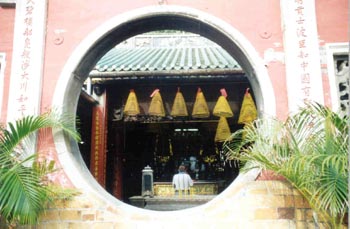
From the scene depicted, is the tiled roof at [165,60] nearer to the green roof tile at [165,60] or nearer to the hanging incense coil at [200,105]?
the green roof tile at [165,60]

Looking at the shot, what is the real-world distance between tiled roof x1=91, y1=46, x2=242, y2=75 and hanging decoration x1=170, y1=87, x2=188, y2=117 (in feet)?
2.06

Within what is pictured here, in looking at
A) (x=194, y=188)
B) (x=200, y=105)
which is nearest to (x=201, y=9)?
(x=200, y=105)

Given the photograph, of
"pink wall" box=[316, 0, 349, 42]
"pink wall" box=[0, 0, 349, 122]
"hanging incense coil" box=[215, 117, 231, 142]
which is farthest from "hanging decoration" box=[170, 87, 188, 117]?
"pink wall" box=[316, 0, 349, 42]

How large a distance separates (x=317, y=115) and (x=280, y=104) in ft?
1.87

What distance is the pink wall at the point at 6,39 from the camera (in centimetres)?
483

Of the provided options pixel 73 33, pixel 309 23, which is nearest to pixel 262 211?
pixel 309 23

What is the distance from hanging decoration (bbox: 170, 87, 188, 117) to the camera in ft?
26.0

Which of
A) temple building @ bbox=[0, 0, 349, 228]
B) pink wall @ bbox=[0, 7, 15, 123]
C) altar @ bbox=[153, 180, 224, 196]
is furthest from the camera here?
altar @ bbox=[153, 180, 224, 196]

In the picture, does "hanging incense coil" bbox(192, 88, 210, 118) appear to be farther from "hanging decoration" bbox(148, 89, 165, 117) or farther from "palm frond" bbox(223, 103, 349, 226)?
"palm frond" bbox(223, 103, 349, 226)

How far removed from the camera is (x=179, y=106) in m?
7.93

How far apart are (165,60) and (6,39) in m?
3.83

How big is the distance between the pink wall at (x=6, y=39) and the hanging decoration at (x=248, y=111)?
166 inches

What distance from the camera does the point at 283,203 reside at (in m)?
4.29

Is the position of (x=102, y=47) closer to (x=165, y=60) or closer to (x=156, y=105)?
(x=156, y=105)
